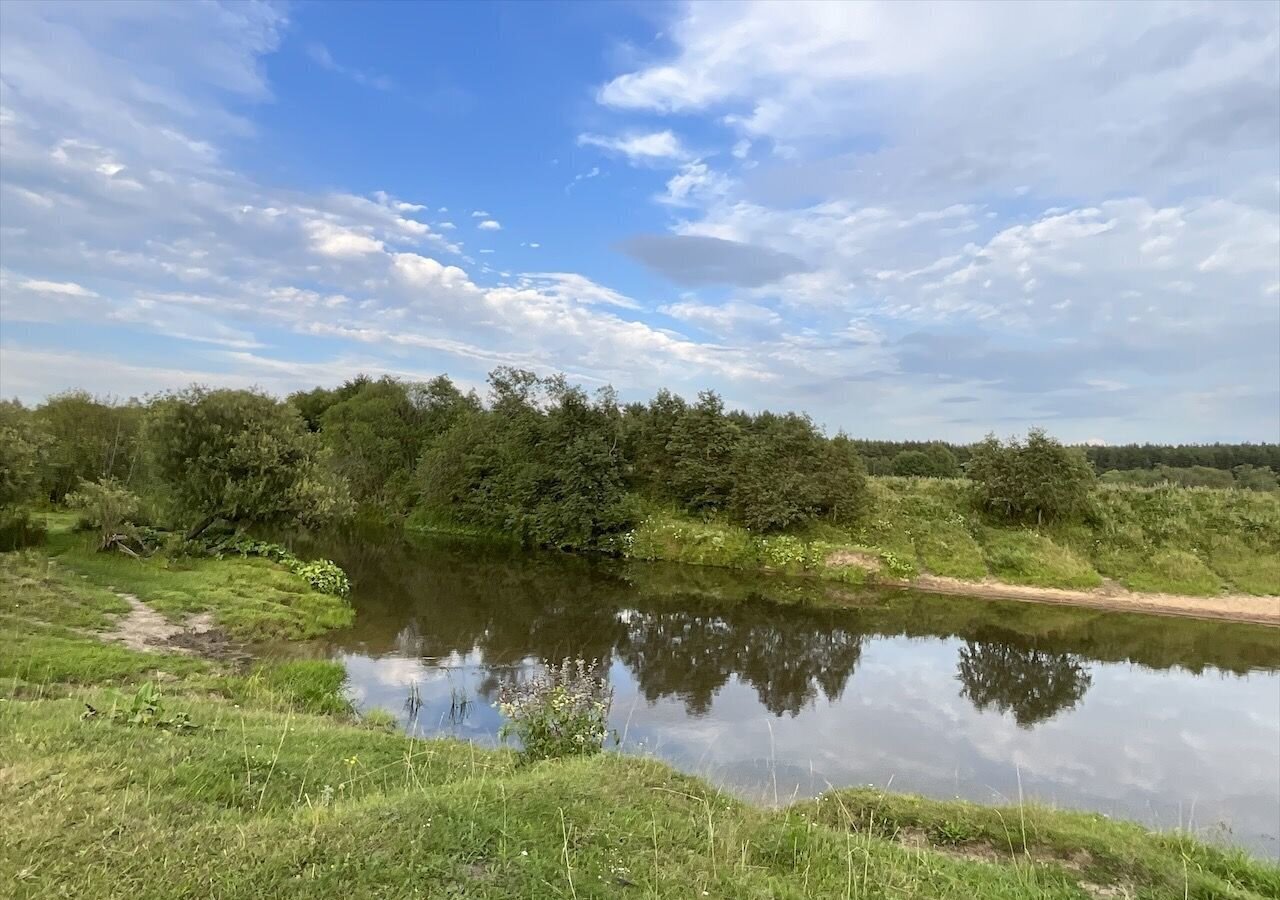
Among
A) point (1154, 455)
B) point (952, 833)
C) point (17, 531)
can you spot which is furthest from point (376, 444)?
point (1154, 455)

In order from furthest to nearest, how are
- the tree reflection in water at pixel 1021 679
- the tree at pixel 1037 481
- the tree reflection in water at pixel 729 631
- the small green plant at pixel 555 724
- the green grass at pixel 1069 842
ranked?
the tree at pixel 1037 481
the tree reflection in water at pixel 729 631
the tree reflection in water at pixel 1021 679
the small green plant at pixel 555 724
the green grass at pixel 1069 842

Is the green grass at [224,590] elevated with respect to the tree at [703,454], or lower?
lower

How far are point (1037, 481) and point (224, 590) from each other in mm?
34339

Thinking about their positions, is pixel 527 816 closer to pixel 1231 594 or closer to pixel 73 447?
pixel 1231 594

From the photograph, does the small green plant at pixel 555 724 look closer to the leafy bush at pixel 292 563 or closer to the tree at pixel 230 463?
the leafy bush at pixel 292 563

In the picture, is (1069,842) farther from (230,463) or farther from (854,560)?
(854,560)

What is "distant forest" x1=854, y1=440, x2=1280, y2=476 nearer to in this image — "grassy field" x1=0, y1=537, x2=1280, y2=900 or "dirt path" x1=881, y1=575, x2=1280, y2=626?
"dirt path" x1=881, y1=575, x2=1280, y2=626

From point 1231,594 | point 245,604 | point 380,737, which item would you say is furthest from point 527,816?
point 1231,594

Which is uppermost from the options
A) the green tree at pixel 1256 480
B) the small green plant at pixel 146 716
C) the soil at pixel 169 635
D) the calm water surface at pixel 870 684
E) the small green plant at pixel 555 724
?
the green tree at pixel 1256 480

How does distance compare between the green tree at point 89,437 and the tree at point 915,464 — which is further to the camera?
the tree at point 915,464

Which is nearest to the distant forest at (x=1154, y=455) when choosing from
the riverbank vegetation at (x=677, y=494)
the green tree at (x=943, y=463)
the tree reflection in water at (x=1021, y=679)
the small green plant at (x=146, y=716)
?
the green tree at (x=943, y=463)

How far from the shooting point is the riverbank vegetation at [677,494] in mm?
22031

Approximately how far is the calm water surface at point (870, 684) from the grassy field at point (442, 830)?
2.54 metres

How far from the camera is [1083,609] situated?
28.0 meters
